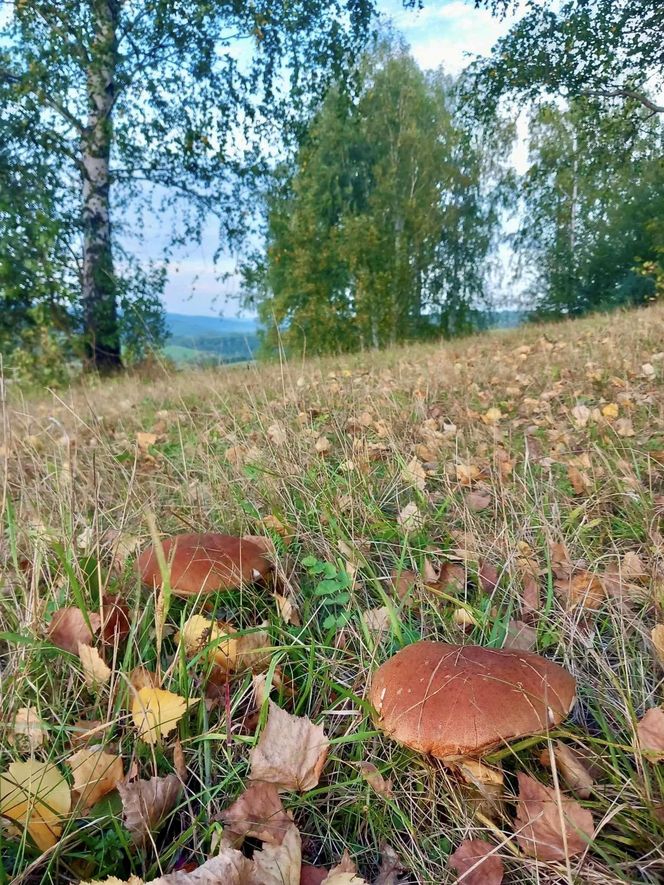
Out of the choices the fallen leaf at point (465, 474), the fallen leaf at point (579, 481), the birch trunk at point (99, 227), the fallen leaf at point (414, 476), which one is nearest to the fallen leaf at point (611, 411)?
the fallen leaf at point (579, 481)

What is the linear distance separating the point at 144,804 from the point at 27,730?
0.93 ft

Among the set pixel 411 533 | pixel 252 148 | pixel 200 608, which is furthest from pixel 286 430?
pixel 252 148

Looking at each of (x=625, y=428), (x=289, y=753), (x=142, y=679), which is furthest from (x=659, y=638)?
(x=625, y=428)

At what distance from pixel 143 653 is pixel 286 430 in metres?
1.22

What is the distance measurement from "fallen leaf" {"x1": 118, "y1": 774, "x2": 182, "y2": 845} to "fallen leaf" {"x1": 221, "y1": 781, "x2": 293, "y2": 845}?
97 mm

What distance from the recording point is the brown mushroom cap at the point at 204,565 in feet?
3.87

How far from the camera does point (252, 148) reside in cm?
888

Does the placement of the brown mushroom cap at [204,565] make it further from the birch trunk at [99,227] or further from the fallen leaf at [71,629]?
the birch trunk at [99,227]

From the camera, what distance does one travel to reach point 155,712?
35.5 inches

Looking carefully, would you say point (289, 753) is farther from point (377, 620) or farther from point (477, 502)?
point (477, 502)

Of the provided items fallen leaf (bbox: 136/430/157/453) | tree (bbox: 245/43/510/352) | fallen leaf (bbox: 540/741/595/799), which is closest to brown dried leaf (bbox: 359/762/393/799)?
fallen leaf (bbox: 540/741/595/799)

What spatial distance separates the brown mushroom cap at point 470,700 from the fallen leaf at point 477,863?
12 cm

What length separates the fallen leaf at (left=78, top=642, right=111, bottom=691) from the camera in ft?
3.28

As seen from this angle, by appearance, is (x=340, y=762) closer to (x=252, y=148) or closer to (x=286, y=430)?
(x=286, y=430)
